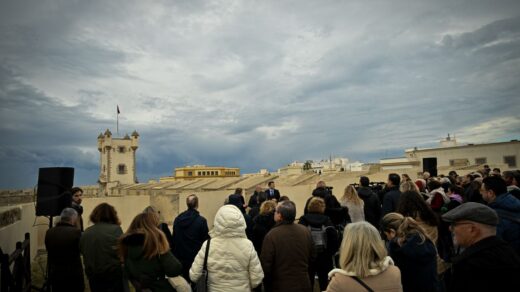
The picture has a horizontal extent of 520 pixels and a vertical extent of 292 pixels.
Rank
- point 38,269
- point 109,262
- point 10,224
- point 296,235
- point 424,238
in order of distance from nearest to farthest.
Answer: point 424,238 < point 296,235 < point 109,262 < point 10,224 < point 38,269

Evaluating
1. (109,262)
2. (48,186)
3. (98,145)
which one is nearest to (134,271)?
(109,262)

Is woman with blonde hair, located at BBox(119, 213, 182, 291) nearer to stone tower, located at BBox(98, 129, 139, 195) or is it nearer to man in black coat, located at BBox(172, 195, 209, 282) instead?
man in black coat, located at BBox(172, 195, 209, 282)

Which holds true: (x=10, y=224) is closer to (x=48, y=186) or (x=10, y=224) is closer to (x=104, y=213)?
(x=48, y=186)

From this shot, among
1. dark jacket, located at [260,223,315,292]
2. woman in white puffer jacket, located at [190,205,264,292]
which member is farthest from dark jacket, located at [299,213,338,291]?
woman in white puffer jacket, located at [190,205,264,292]

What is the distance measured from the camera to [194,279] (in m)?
4.02

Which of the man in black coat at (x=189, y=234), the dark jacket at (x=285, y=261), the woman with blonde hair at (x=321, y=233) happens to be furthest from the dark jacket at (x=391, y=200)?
the man in black coat at (x=189, y=234)

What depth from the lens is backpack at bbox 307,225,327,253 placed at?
17.0 feet

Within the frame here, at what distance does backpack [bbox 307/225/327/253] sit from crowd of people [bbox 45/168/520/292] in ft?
→ 0.05

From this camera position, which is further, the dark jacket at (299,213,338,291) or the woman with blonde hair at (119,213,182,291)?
the dark jacket at (299,213,338,291)

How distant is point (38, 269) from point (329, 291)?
341 inches

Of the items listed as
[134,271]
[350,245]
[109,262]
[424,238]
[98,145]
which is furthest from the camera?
[98,145]

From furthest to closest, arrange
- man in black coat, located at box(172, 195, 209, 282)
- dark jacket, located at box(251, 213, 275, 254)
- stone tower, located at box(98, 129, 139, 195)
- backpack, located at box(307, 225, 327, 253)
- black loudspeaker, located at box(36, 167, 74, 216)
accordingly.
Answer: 1. stone tower, located at box(98, 129, 139, 195)
2. black loudspeaker, located at box(36, 167, 74, 216)
3. dark jacket, located at box(251, 213, 275, 254)
4. man in black coat, located at box(172, 195, 209, 282)
5. backpack, located at box(307, 225, 327, 253)

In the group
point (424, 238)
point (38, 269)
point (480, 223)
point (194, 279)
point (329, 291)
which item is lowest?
point (38, 269)

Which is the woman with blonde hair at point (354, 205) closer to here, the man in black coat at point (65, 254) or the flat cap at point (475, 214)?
the flat cap at point (475, 214)
